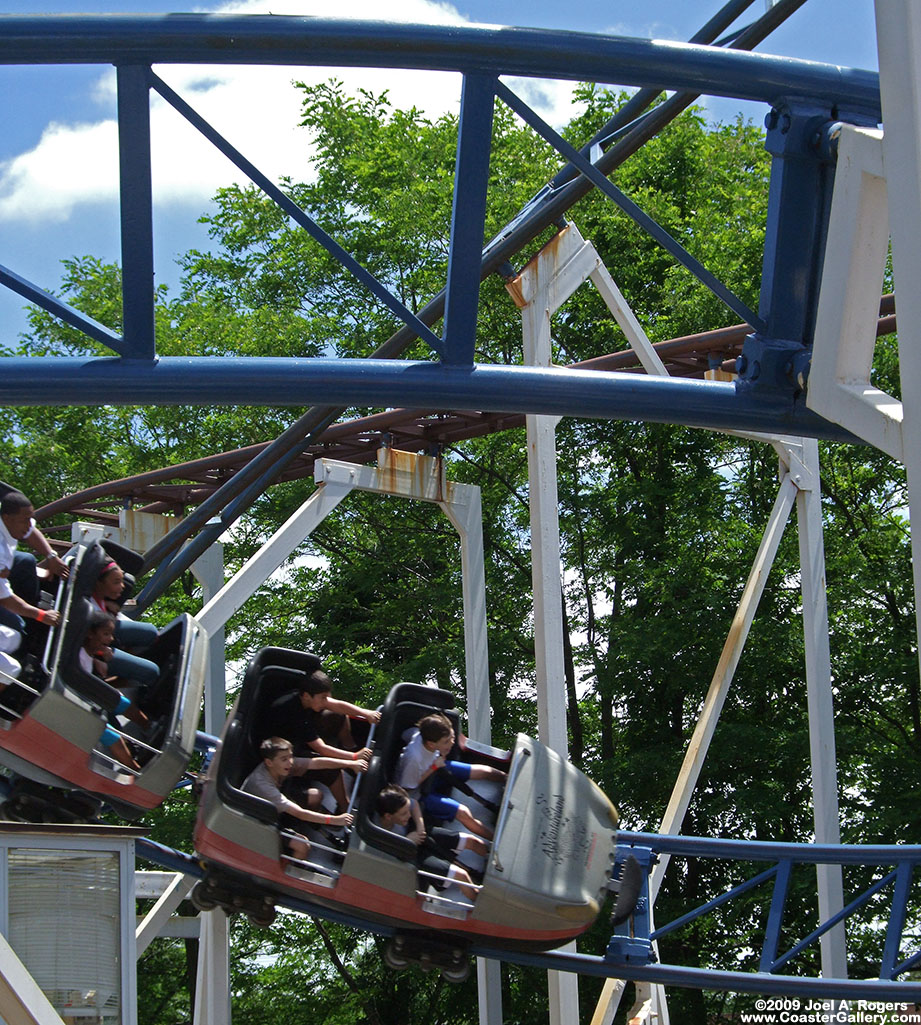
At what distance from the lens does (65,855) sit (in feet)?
17.7

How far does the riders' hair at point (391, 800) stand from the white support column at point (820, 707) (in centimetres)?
301

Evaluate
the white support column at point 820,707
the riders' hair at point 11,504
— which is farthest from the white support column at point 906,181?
the white support column at point 820,707

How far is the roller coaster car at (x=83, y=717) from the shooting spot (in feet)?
19.8

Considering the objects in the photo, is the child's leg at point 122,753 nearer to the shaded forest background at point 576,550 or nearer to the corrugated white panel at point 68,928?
the corrugated white panel at point 68,928

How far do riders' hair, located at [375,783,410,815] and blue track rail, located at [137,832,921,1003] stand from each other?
2.36 feet

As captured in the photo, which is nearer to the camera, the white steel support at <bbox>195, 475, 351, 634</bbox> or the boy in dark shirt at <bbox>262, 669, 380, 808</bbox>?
the boy in dark shirt at <bbox>262, 669, 380, 808</bbox>

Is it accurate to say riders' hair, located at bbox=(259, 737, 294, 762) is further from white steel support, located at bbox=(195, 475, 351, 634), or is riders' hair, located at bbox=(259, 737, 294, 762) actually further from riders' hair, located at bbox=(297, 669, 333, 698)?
white steel support, located at bbox=(195, 475, 351, 634)

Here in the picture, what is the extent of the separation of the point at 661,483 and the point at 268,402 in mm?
10954

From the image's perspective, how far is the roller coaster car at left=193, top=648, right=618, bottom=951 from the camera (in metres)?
5.91

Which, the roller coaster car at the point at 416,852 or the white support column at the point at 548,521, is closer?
the roller coaster car at the point at 416,852

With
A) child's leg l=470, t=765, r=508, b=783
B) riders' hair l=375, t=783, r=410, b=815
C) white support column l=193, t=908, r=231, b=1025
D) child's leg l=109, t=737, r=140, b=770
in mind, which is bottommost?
white support column l=193, t=908, r=231, b=1025

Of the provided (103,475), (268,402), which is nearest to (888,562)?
(103,475)

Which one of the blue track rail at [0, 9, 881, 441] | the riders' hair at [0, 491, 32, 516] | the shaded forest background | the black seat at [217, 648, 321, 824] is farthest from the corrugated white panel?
the shaded forest background

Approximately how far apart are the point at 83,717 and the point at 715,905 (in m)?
3.11
